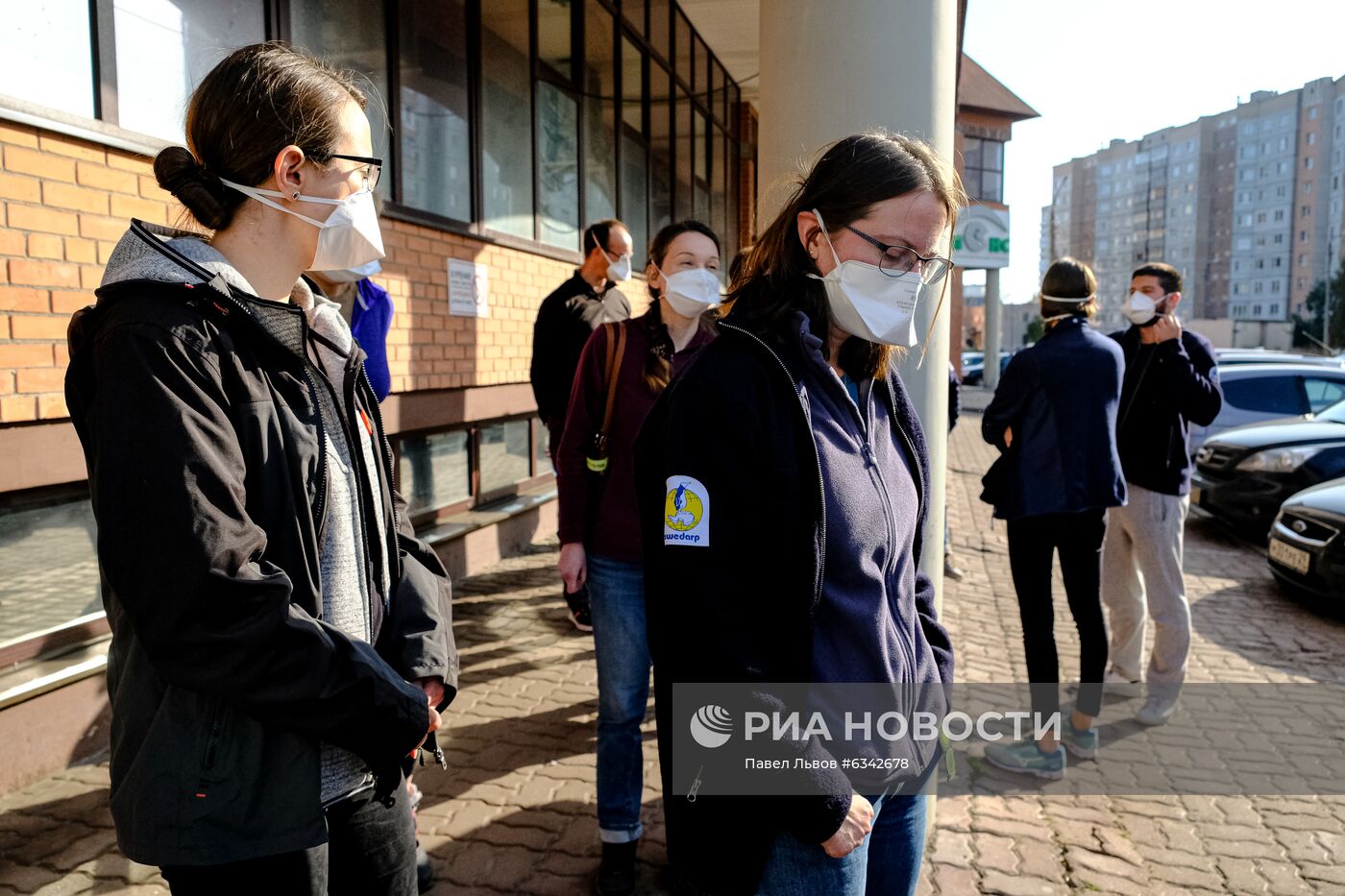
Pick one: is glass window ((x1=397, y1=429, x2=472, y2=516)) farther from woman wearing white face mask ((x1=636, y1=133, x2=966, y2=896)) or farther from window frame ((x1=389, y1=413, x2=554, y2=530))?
woman wearing white face mask ((x1=636, y1=133, x2=966, y2=896))

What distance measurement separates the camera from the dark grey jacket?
129 centimetres

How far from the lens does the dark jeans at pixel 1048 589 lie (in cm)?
404

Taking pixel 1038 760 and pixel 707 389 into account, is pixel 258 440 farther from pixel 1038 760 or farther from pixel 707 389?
pixel 1038 760

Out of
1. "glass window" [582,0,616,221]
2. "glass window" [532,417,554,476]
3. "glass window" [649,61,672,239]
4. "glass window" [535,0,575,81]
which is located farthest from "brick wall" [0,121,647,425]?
"glass window" [649,61,672,239]

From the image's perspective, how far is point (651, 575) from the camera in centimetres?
170

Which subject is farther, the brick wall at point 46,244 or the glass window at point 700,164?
the glass window at point 700,164

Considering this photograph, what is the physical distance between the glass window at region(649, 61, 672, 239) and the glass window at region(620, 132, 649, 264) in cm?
23

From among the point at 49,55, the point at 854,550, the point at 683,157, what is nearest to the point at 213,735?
the point at 854,550

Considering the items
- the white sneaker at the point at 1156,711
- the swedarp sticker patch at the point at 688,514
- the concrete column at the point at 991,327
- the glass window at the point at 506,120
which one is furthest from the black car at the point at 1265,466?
the concrete column at the point at 991,327

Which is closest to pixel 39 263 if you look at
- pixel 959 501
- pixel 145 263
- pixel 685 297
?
pixel 685 297

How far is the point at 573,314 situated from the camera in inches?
205

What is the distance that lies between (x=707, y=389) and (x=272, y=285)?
77 centimetres

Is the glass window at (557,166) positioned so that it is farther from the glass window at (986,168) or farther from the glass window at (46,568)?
the glass window at (986,168)

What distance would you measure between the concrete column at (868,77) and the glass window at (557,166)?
5211mm
